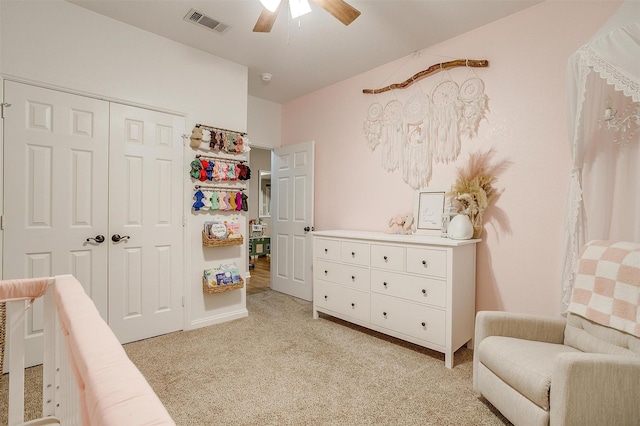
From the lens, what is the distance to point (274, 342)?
2775 mm

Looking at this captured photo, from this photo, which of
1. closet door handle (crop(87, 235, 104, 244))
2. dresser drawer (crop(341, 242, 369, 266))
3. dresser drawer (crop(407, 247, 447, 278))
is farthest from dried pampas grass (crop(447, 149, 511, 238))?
closet door handle (crop(87, 235, 104, 244))

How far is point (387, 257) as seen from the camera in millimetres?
2744

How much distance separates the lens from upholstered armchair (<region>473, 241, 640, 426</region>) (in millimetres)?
1318

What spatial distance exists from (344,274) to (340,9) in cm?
220

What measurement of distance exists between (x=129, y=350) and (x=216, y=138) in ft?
6.68

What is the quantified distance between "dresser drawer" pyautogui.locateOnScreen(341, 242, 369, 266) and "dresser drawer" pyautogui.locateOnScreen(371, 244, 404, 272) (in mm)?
80

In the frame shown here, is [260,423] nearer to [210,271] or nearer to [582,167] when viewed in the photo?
[210,271]

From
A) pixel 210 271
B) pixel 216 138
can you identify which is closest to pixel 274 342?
pixel 210 271

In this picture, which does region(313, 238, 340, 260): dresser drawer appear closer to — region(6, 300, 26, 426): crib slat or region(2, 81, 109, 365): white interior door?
region(2, 81, 109, 365): white interior door

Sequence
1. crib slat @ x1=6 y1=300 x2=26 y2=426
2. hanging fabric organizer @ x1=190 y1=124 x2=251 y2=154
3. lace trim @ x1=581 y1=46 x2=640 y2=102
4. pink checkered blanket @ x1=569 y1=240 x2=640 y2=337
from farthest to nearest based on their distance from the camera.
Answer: hanging fabric organizer @ x1=190 y1=124 x2=251 y2=154 → pink checkered blanket @ x1=569 y1=240 x2=640 y2=337 → lace trim @ x1=581 y1=46 x2=640 y2=102 → crib slat @ x1=6 y1=300 x2=26 y2=426

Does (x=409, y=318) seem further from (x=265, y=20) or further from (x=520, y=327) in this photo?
(x=265, y=20)

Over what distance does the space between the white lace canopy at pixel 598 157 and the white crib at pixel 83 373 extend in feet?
7.41

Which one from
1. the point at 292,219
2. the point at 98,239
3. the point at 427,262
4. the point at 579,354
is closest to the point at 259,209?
the point at 292,219

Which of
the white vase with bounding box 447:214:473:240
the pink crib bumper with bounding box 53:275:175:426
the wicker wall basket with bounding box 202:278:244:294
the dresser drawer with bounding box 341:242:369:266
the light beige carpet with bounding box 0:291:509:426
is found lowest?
the light beige carpet with bounding box 0:291:509:426
